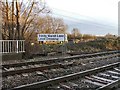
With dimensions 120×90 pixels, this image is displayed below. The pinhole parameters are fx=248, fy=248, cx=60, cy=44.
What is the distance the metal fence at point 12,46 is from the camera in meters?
15.8

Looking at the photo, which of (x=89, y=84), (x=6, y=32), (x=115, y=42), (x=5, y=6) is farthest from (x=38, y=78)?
(x=115, y=42)

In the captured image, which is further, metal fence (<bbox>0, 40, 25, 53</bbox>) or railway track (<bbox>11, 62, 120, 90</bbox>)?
metal fence (<bbox>0, 40, 25, 53</bbox>)

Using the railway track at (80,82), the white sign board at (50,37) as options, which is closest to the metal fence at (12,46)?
the white sign board at (50,37)

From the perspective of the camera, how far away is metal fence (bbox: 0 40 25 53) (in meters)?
15.8

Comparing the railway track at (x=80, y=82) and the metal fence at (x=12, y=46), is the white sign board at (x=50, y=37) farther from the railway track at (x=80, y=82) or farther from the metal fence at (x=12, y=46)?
the railway track at (x=80, y=82)

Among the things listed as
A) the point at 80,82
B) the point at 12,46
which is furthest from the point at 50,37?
the point at 80,82

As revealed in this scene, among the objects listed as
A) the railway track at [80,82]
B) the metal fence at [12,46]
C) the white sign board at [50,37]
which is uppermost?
the white sign board at [50,37]

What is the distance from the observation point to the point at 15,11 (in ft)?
65.9

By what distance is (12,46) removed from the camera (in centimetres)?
1619

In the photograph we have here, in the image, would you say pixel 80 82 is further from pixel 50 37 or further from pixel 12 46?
pixel 50 37

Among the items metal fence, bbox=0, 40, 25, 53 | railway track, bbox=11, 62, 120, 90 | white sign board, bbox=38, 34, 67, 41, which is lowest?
railway track, bbox=11, 62, 120, 90

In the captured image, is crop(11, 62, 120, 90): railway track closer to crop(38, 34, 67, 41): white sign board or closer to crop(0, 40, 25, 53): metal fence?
crop(0, 40, 25, 53): metal fence

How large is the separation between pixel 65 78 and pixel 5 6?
512 inches

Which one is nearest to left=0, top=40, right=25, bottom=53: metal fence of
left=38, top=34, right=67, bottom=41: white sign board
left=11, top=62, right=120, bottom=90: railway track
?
left=38, top=34, right=67, bottom=41: white sign board
